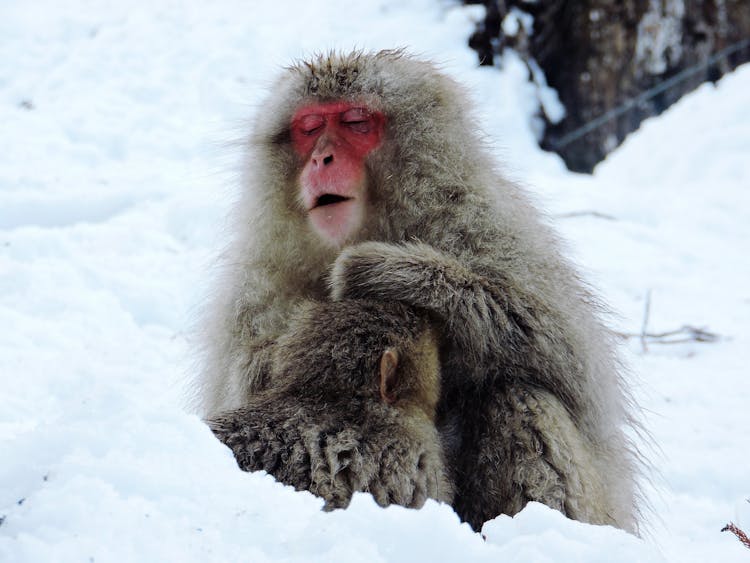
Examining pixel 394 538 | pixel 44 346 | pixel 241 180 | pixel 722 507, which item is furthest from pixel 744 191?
pixel 394 538

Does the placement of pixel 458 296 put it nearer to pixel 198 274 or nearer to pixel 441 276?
pixel 441 276

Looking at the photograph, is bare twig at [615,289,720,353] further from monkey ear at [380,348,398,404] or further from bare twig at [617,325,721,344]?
monkey ear at [380,348,398,404]

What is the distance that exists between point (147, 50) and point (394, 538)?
609 centimetres

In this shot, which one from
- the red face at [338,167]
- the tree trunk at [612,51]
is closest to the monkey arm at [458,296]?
the red face at [338,167]

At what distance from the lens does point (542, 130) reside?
7074mm

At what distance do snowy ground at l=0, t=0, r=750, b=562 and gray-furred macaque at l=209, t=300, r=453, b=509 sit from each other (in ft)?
0.82

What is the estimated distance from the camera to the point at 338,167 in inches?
105

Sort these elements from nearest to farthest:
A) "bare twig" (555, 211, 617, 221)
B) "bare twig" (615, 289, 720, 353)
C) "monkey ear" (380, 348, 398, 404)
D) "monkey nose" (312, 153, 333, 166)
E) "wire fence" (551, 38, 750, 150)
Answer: "monkey ear" (380, 348, 398, 404) < "monkey nose" (312, 153, 333, 166) < "bare twig" (615, 289, 720, 353) < "bare twig" (555, 211, 617, 221) < "wire fence" (551, 38, 750, 150)

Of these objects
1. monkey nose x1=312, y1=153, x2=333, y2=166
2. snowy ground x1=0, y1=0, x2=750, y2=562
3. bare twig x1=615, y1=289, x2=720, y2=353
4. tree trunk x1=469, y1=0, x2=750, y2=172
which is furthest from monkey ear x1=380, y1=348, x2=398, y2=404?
→ tree trunk x1=469, y1=0, x2=750, y2=172

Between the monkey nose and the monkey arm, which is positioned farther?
the monkey nose

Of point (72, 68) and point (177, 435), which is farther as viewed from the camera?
point (72, 68)

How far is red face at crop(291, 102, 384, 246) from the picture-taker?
2.65 m

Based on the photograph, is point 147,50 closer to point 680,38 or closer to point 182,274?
point 182,274

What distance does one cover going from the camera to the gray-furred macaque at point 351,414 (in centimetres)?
197
